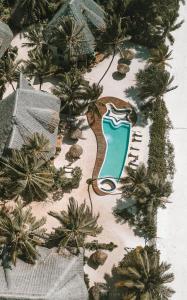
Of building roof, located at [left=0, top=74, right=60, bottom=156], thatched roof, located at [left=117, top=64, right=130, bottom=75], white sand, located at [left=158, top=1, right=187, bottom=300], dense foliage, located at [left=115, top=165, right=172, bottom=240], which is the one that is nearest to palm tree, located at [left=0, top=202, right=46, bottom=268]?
building roof, located at [left=0, top=74, right=60, bottom=156]

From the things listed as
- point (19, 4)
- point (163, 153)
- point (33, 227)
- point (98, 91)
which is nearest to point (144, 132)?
point (163, 153)

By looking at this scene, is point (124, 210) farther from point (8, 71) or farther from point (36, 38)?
point (36, 38)

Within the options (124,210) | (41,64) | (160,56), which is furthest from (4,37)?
(124,210)

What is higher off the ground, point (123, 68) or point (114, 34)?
point (114, 34)

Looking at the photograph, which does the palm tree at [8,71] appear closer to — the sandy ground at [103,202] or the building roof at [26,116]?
the sandy ground at [103,202]

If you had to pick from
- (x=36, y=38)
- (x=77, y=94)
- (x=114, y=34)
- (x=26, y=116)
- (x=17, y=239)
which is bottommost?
(x=17, y=239)

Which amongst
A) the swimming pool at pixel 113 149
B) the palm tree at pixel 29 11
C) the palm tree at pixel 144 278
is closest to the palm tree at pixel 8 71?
the palm tree at pixel 29 11

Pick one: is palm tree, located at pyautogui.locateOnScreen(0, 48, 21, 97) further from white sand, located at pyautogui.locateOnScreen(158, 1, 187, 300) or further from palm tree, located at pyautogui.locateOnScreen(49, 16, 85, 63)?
white sand, located at pyautogui.locateOnScreen(158, 1, 187, 300)
